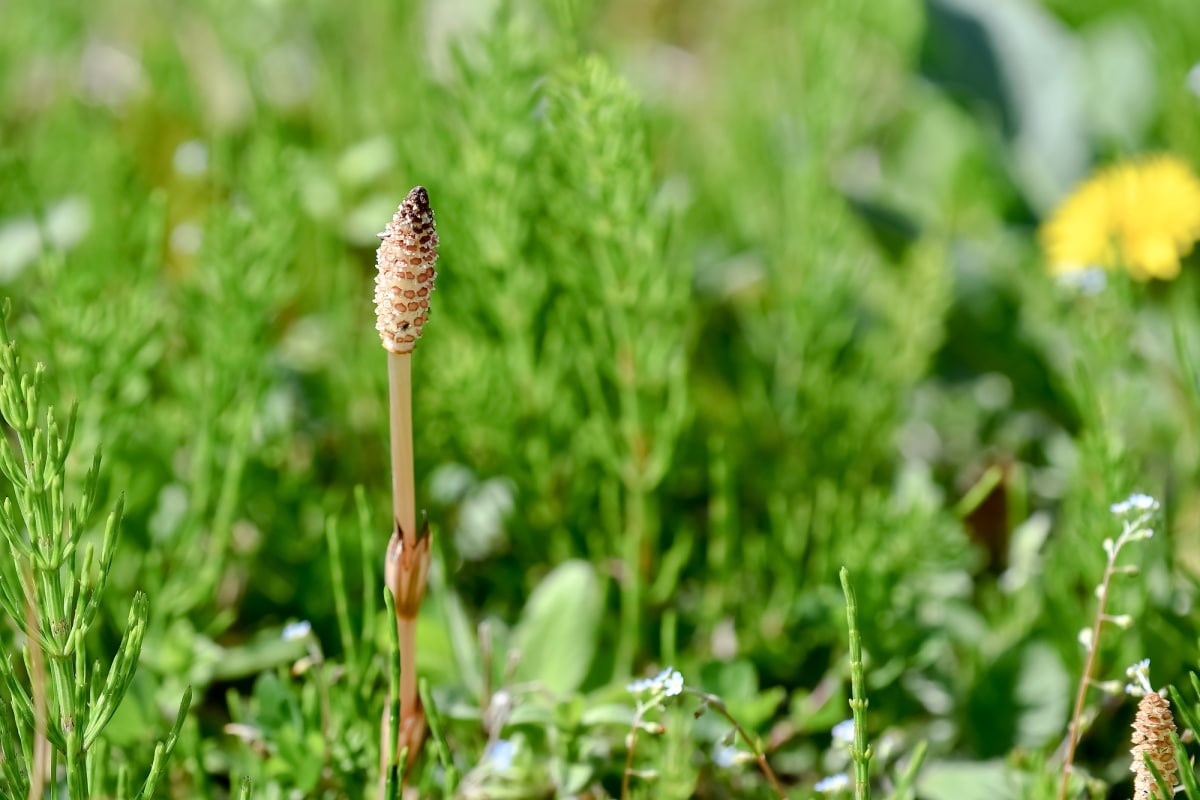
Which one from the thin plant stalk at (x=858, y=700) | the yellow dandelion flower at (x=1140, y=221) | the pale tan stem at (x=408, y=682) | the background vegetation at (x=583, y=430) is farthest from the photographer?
the yellow dandelion flower at (x=1140, y=221)

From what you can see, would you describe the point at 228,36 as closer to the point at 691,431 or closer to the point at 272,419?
the point at 272,419

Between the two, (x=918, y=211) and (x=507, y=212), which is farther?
(x=918, y=211)

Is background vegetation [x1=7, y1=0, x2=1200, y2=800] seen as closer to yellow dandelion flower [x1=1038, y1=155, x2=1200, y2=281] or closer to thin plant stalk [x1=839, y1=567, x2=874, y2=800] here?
yellow dandelion flower [x1=1038, y1=155, x2=1200, y2=281]

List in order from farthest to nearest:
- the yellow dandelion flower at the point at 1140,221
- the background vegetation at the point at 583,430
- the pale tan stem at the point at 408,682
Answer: the yellow dandelion flower at the point at 1140,221, the background vegetation at the point at 583,430, the pale tan stem at the point at 408,682

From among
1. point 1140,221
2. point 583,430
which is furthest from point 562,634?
point 1140,221

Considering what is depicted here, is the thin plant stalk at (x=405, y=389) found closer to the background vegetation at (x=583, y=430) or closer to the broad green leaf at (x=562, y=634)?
the background vegetation at (x=583, y=430)

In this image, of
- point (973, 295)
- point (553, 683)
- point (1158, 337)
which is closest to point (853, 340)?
point (973, 295)

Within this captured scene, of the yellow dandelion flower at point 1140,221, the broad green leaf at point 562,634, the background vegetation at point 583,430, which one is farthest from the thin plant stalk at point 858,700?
the yellow dandelion flower at point 1140,221
